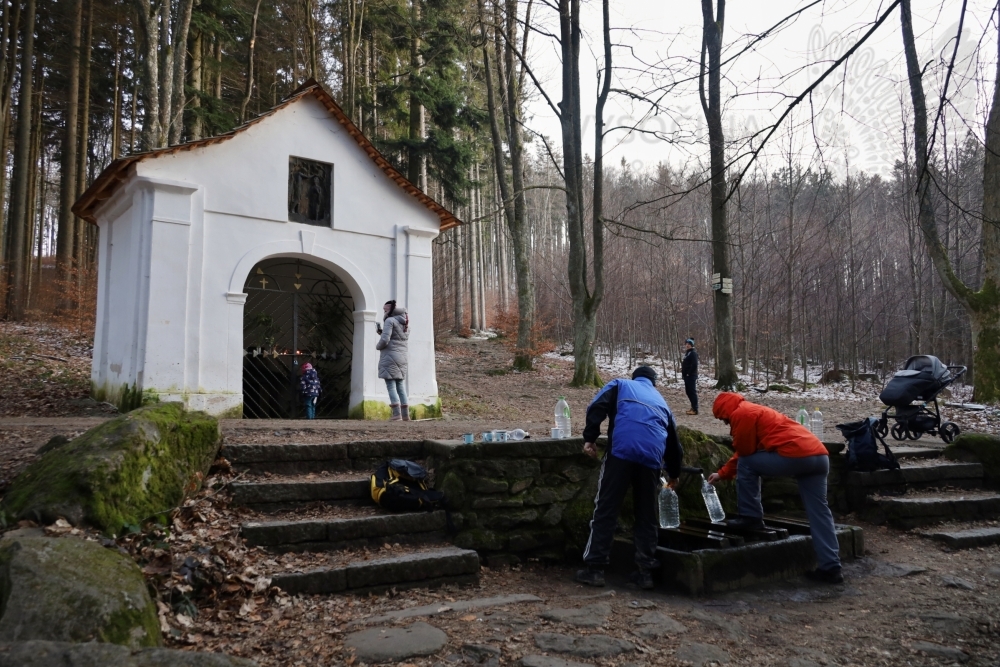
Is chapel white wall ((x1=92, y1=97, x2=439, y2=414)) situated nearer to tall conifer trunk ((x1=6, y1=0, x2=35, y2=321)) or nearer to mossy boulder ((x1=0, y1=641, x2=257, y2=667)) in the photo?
mossy boulder ((x1=0, y1=641, x2=257, y2=667))

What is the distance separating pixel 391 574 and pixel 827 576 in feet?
11.6

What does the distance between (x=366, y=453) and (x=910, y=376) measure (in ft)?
24.6

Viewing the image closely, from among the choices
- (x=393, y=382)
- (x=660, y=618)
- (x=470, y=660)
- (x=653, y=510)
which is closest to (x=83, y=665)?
(x=470, y=660)

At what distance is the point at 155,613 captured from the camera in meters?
3.29

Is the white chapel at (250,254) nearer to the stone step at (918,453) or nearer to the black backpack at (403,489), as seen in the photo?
the black backpack at (403,489)

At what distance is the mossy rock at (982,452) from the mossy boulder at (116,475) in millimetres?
8763

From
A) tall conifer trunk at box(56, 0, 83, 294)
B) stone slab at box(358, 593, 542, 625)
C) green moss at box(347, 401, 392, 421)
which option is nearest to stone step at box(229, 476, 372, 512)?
stone slab at box(358, 593, 542, 625)

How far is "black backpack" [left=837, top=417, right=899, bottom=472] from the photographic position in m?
7.20

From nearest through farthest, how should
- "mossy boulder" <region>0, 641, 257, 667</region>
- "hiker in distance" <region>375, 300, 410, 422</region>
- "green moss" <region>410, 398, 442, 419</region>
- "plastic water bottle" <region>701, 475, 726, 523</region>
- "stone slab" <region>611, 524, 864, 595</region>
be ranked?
"mossy boulder" <region>0, 641, 257, 667</region>
"stone slab" <region>611, 524, 864, 595</region>
"plastic water bottle" <region>701, 475, 726, 523</region>
"hiker in distance" <region>375, 300, 410, 422</region>
"green moss" <region>410, 398, 442, 419</region>

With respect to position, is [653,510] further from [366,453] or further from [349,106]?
[349,106]

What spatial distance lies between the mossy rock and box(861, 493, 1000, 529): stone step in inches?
33.3

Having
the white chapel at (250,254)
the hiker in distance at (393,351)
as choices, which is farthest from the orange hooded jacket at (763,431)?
the white chapel at (250,254)

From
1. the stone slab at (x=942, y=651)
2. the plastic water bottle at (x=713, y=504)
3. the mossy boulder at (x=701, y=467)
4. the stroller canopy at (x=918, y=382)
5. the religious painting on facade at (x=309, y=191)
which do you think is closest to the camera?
the stone slab at (x=942, y=651)

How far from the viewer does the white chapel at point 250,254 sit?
31.1 feet
